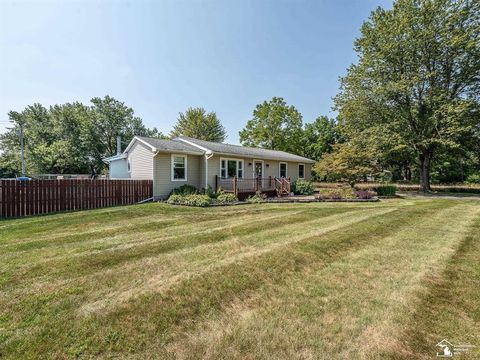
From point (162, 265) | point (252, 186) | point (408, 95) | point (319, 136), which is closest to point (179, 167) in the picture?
point (252, 186)

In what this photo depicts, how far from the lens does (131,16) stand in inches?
417

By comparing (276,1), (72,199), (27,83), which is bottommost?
(72,199)

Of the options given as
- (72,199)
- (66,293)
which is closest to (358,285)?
(66,293)

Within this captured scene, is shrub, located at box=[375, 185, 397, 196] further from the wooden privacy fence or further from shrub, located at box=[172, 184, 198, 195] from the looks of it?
the wooden privacy fence

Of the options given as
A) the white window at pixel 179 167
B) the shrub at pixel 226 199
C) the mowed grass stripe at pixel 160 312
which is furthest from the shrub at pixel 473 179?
the mowed grass stripe at pixel 160 312

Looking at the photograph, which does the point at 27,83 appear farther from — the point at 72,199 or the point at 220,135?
the point at 220,135

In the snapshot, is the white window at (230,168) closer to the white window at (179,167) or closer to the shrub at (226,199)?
the white window at (179,167)

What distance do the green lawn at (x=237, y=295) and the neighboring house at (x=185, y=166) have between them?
26.2ft

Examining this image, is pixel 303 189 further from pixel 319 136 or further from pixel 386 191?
pixel 319 136

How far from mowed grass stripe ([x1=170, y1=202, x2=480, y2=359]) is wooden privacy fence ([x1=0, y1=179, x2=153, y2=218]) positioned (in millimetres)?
10127

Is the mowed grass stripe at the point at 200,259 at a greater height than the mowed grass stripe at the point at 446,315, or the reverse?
the mowed grass stripe at the point at 200,259

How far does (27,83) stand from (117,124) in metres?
20.7

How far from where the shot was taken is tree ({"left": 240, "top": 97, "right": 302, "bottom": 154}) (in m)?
35.0

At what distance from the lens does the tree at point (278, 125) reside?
115 feet
